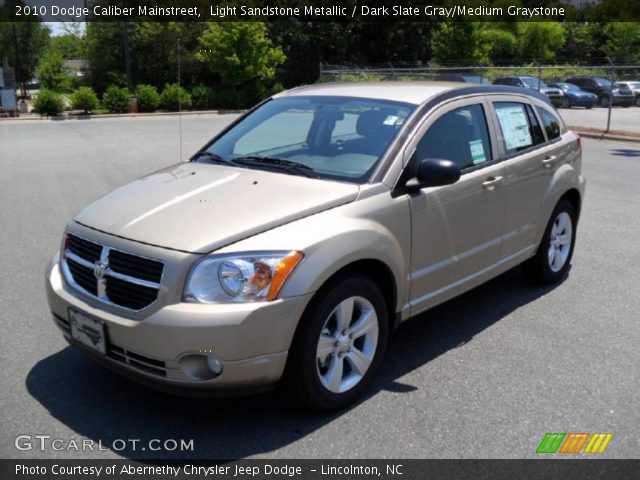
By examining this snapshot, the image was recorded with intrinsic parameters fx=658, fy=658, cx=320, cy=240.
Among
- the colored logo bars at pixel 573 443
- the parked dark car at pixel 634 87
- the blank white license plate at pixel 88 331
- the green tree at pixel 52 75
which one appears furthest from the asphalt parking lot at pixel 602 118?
the green tree at pixel 52 75

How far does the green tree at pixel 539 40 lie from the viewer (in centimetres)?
6084

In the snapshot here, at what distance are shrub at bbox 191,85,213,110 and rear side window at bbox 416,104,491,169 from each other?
28773mm

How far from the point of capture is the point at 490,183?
15.3 feet

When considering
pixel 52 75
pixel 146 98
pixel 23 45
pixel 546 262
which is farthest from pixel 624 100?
pixel 23 45

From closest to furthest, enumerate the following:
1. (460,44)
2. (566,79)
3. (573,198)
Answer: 1. (573,198)
2. (566,79)
3. (460,44)

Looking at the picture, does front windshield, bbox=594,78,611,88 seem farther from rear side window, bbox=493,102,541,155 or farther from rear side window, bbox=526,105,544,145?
rear side window, bbox=493,102,541,155

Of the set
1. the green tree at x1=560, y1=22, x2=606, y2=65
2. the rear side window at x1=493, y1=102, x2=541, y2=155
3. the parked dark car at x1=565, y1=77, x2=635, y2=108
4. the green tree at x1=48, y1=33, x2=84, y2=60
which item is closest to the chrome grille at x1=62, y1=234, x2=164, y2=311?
the rear side window at x1=493, y1=102, x2=541, y2=155

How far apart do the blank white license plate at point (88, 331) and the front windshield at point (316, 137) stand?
1473mm

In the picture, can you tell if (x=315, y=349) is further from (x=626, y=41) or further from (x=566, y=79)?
(x=626, y=41)

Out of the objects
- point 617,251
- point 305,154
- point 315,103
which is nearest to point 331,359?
point 305,154

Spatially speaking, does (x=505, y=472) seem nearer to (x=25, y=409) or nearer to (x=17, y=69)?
(x=25, y=409)

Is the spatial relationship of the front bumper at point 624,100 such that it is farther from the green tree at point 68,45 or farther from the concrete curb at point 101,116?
the green tree at point 68,45

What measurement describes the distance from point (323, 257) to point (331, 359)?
24.6 inches

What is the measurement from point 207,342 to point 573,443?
196 cm
